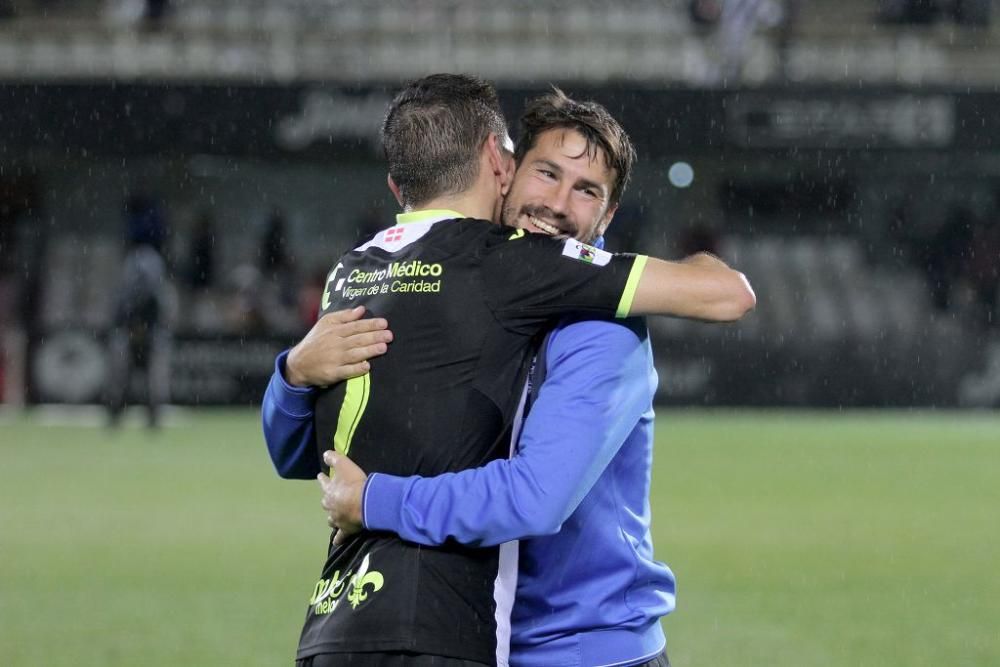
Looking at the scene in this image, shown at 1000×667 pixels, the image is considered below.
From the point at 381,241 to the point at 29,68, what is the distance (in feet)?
71.9

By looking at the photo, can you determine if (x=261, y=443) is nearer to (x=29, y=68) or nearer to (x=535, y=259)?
(x=29, y=68)

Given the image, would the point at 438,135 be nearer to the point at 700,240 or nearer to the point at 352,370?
the point at 352,370

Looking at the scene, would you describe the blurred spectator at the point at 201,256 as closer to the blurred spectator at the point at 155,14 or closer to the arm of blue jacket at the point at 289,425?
the blurred spectator at the point at 155,14

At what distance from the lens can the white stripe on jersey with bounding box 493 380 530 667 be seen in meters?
2.96

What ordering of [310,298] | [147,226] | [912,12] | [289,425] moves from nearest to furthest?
[289,425]
[147,226]
[310,298]
[912,12]

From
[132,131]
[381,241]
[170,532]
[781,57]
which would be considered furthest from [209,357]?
[381,241]

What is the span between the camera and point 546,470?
2.88 metres

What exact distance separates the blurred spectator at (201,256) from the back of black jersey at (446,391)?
20593mm

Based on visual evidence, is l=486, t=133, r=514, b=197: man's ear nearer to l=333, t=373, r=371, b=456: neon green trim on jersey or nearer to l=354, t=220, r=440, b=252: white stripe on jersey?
l=354, t=220, r=440, b=252: white stripe on jersey

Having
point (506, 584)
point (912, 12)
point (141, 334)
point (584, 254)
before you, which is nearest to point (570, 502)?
point (506, 584)

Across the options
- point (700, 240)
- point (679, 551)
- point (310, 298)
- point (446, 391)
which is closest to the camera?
point (446, 391)

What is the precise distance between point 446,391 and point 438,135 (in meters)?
0.53

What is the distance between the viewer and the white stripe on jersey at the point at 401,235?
308cm

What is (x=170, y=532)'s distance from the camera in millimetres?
9805
